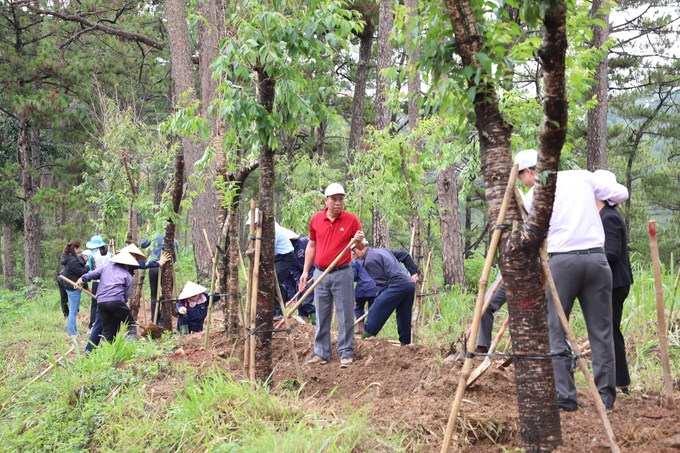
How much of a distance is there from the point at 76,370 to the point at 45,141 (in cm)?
1655

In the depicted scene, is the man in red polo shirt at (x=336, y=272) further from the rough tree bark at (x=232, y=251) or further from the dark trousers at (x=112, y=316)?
the dark trousers at (x=112, y=316)

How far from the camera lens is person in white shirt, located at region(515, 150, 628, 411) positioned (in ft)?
13.1

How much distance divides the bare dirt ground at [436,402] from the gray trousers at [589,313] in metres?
0.21

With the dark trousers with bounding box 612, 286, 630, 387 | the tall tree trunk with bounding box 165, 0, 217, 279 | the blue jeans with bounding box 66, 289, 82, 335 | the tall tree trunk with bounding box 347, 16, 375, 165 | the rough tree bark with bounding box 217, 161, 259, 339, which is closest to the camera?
the dark trousers with bounding box 612, 286, 630, 387

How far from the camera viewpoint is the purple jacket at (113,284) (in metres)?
7.46

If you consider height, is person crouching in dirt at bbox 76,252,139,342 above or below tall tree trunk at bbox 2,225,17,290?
above

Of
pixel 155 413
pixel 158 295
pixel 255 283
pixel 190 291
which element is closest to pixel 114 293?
pixel 158 295

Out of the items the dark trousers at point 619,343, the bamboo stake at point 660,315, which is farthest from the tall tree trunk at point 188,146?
the bamboo stake at point 660,315

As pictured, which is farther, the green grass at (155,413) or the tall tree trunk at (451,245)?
the tall tree trunk at (451,245)

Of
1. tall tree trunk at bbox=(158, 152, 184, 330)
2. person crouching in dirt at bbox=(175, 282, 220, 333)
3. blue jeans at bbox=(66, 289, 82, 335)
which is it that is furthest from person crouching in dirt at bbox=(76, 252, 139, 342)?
blue jeans at bbox=(66, 289, 82, 335)

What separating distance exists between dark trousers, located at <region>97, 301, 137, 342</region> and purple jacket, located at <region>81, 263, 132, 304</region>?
0.22 feet

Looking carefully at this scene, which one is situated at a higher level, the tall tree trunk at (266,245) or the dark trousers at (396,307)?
the tall tree trunk at (266,245)

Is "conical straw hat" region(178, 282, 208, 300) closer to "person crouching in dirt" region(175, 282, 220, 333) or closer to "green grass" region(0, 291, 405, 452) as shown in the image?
"person crouching in dirt" region(175, 282, 220, 333)

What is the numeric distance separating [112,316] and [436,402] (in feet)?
16.5
